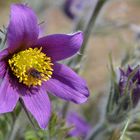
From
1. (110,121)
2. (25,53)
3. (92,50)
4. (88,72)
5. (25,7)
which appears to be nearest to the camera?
(25,7)

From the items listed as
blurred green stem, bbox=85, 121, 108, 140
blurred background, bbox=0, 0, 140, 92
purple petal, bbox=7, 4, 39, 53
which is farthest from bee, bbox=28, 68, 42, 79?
blurred background, bbox=0, 0, 140, 92

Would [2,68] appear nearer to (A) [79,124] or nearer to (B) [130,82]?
(B) [130,82]

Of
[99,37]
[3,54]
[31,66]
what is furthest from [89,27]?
[99,37]

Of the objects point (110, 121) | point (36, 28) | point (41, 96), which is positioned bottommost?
point (110, 121)

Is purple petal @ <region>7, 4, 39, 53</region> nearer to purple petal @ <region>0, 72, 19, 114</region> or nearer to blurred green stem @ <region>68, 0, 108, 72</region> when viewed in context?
purple petal @ <region>0, 72, 19, 114</region>

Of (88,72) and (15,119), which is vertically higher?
(15,119)

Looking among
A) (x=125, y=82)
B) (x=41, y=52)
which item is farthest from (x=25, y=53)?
(x=125, y=82)

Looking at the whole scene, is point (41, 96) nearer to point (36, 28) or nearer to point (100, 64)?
point (36, 28)
